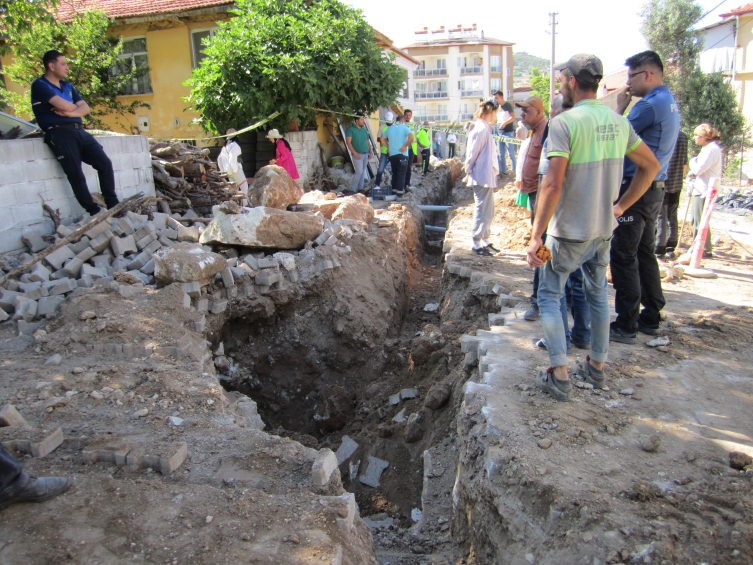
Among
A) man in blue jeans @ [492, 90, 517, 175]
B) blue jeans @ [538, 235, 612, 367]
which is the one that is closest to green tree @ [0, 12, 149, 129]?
man in blue jeans @ [492, 90, 517, 175]

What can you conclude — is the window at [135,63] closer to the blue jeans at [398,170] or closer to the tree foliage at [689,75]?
the blue jeans at [398,170]

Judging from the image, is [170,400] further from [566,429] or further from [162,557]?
[566,429]

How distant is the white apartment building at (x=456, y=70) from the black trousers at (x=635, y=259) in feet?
149

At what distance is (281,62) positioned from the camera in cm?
932

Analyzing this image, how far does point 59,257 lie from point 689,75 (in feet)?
74.2

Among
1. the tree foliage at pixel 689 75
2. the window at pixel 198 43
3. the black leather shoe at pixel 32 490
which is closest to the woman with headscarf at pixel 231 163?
the window at pixel 198 43

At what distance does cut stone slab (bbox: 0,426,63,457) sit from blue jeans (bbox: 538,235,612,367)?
9.37 ft

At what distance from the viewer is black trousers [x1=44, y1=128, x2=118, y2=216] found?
5488 millimetres

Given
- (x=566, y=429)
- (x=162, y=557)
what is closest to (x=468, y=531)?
(x=566, y=429)

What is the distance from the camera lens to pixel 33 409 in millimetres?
3137

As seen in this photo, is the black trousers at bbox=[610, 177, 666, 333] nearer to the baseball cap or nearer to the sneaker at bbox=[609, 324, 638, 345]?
the sneaker at bbox=[609, 324, 638, 345]

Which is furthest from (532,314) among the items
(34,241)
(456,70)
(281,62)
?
(456,70)

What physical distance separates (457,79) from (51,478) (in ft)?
166

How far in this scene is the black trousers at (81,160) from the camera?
5488 mm
